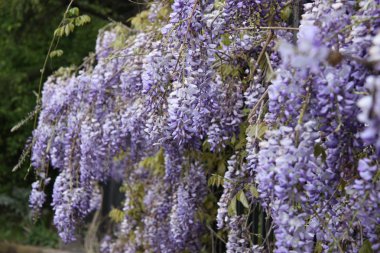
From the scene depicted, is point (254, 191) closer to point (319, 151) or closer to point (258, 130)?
point (258, 130)

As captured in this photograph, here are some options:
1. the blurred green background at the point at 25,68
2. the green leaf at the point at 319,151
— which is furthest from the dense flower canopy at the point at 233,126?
the blurred green background at the point at 25,68

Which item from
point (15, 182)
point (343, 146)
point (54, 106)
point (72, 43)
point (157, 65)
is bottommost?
point (343, 146)

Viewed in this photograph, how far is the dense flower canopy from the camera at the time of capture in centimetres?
214

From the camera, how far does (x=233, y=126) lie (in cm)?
362

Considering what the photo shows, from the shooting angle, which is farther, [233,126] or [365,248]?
[233,126]

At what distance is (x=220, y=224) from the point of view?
149 inches

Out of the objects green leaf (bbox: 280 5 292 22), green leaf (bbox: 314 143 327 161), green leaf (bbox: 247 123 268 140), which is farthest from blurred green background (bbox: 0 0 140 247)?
green leaf (bbox: 314 143 327 161)

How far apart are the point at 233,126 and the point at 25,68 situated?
22.9 ft

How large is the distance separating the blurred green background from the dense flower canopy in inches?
111

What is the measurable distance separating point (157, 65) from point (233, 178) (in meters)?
0.86

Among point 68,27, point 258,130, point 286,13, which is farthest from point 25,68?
point 258,130

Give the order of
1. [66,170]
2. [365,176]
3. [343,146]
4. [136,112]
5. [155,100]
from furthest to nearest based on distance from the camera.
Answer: [66,170]
[136,112]
[155,100]
[343,146]
[365,176]

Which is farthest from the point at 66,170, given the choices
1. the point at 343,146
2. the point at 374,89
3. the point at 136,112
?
the point at 374,89

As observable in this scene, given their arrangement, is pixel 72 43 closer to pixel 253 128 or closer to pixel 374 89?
pixel 253 128
